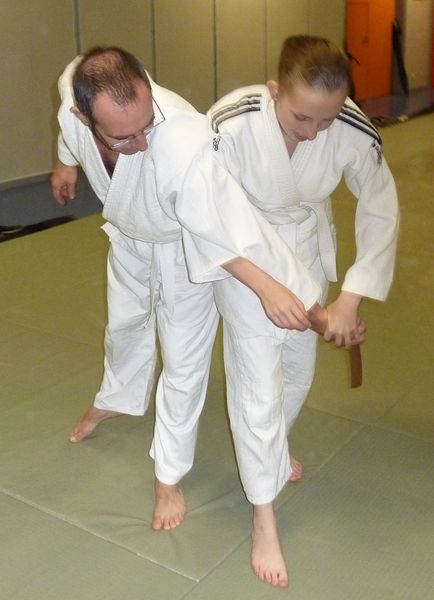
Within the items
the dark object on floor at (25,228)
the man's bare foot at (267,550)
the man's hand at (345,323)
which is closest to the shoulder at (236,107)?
the man's hand at (345,323)

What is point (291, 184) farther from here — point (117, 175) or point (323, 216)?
point (117, 175)

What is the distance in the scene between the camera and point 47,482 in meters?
2.19

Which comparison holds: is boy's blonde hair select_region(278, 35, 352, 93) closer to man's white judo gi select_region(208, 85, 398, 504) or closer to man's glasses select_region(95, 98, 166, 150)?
man's white judo gi select_region(208, 85, 398, 504)

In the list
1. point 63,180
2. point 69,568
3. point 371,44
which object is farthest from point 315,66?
point 371,44

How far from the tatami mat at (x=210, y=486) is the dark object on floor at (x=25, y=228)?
131cm

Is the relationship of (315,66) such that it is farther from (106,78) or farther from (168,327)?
(168,327)

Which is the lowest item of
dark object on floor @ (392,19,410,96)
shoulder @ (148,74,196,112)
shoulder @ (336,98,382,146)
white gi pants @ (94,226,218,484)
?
dark object on floor @ (392,19,410,96)

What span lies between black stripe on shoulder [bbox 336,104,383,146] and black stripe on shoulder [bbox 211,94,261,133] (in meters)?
0.20

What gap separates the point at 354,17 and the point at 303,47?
32.2ft

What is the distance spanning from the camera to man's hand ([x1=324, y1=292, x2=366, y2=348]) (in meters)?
1.76

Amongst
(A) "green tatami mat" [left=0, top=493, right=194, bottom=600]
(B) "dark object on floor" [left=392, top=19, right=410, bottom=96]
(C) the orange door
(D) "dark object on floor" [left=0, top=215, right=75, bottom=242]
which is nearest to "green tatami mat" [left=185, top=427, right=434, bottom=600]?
(A) "green tatami mat" [left=0, top=493, right=194, bottom=600]

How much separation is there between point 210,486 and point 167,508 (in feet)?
0.71

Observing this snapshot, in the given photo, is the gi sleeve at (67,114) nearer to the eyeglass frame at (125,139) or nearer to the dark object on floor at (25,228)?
the eyeglass frame at (125,139)

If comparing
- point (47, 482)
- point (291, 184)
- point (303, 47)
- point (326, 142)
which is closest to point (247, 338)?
point (291, 184)
